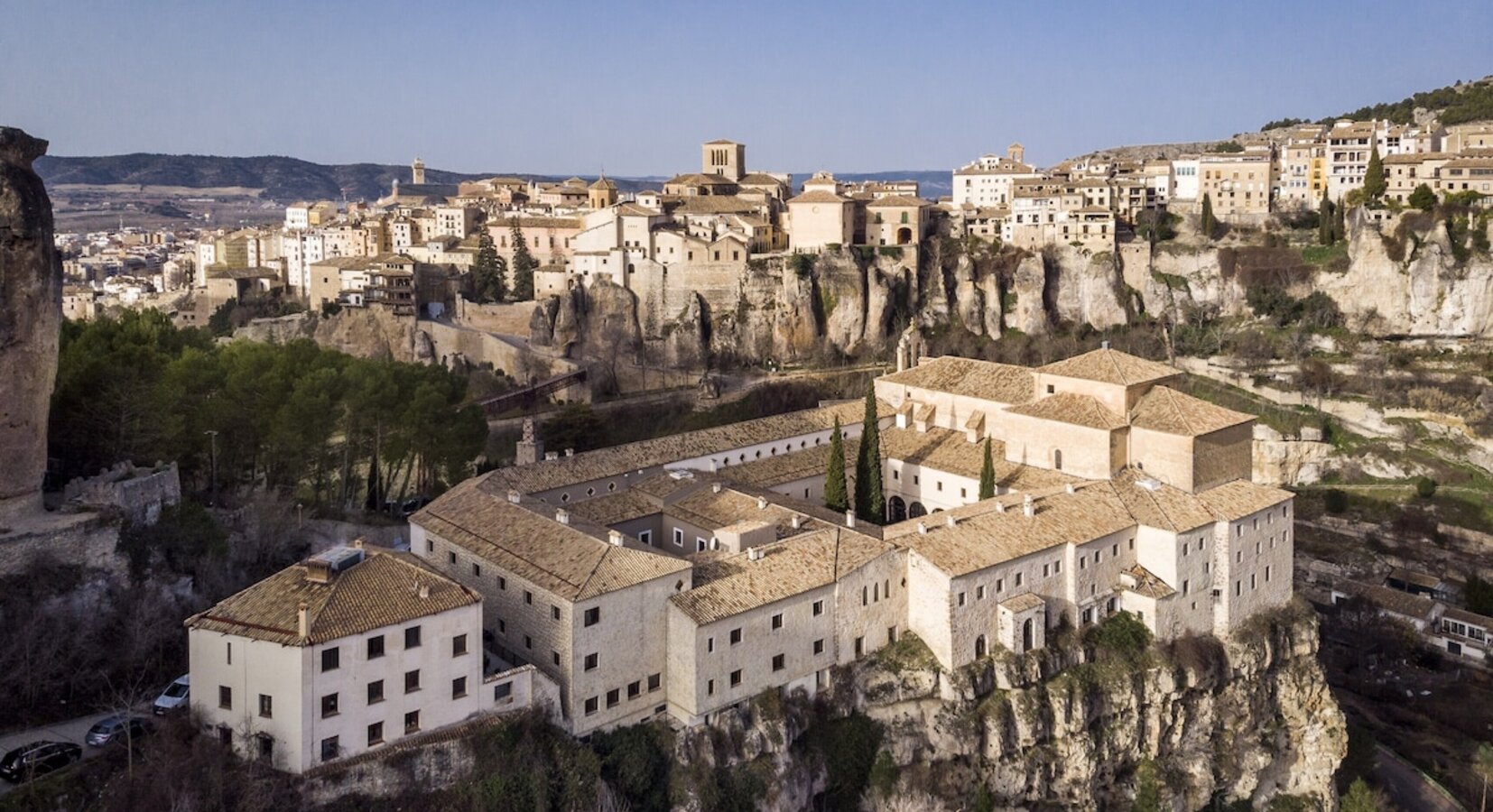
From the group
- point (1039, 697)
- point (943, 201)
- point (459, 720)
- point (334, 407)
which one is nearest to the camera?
point (459, 720)

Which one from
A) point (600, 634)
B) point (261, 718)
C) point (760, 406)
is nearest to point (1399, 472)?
point (760, 406)

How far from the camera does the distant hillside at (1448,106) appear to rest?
89188 mm

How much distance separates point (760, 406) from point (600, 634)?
31.2m

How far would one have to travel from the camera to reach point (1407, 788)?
115 feet

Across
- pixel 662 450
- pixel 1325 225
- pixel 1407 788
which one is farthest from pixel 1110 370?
pixel 1325 225

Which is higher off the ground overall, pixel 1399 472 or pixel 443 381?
pixel 443 381

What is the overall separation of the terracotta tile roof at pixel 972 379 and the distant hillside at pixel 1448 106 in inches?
2600

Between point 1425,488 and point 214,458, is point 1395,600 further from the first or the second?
point 214,458

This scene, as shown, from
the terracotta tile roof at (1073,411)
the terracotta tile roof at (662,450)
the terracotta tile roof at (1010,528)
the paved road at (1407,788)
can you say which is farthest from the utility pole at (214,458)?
the paved road at (1407,788)

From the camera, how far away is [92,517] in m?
26.7

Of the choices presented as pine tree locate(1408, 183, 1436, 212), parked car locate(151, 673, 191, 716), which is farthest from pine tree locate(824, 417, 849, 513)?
pine tree locate(1408, 183, 1436, 212)

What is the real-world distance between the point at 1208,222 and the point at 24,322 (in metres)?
62.7

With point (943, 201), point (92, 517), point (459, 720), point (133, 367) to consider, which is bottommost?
point (459, 720)

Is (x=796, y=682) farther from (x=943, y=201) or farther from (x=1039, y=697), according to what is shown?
(x=943, y=201)
